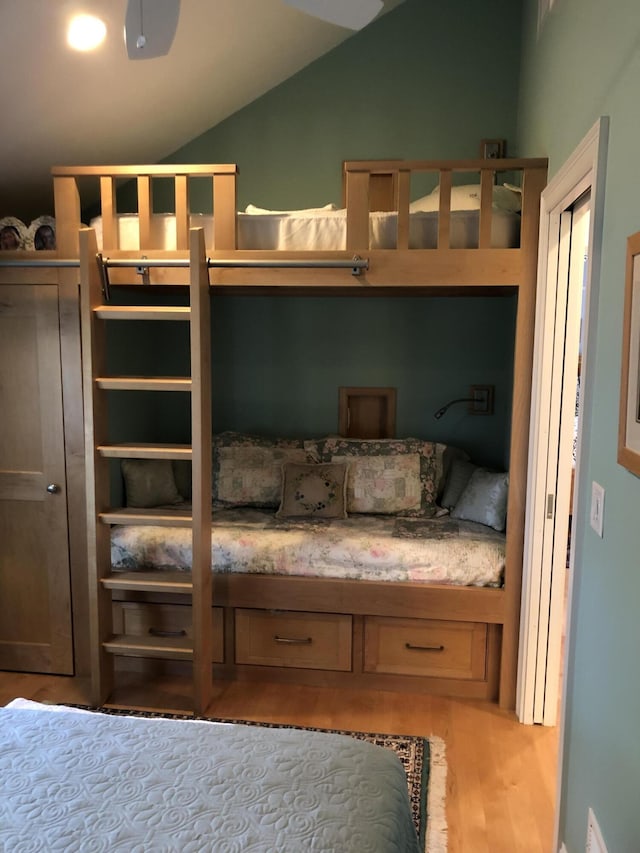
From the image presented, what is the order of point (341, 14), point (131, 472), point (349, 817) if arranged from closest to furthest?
point (349, 817) → point (341, 14) → point (131, 472)

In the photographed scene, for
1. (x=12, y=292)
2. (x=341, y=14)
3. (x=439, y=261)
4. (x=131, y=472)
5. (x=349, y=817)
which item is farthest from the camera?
(x=131, y=472)

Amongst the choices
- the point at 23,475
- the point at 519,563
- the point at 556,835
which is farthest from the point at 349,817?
the point at 23,475

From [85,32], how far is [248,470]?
2.06 metres

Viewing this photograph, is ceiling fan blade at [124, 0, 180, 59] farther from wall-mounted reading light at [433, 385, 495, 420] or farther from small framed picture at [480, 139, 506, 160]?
wall-mounted reading light at [433, 385, 495, 420]

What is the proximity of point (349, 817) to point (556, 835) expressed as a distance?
95 cm

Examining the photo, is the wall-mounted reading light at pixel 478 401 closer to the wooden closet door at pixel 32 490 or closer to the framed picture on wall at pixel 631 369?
the wooden closet door at pixel 32 490

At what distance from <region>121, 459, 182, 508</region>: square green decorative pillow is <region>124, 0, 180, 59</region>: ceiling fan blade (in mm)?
2081

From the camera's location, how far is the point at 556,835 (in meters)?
1.87

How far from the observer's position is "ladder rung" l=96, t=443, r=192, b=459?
8.17 ft

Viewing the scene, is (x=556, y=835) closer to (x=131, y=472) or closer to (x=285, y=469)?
(x=285, y=469)

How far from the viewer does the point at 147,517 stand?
8.30 feet

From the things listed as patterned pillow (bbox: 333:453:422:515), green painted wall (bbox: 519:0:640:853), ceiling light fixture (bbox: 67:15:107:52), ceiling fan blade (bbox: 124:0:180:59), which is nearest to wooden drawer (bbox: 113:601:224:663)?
patterned pillow (bbox: 333:453:422:515)

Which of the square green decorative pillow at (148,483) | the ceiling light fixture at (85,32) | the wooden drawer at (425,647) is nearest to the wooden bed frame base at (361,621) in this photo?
the wooden drawer at (425,647)

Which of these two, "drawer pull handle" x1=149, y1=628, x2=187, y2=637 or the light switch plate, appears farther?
"drawer pull handle" x1=149, y1=628, x2=187, y2=637
